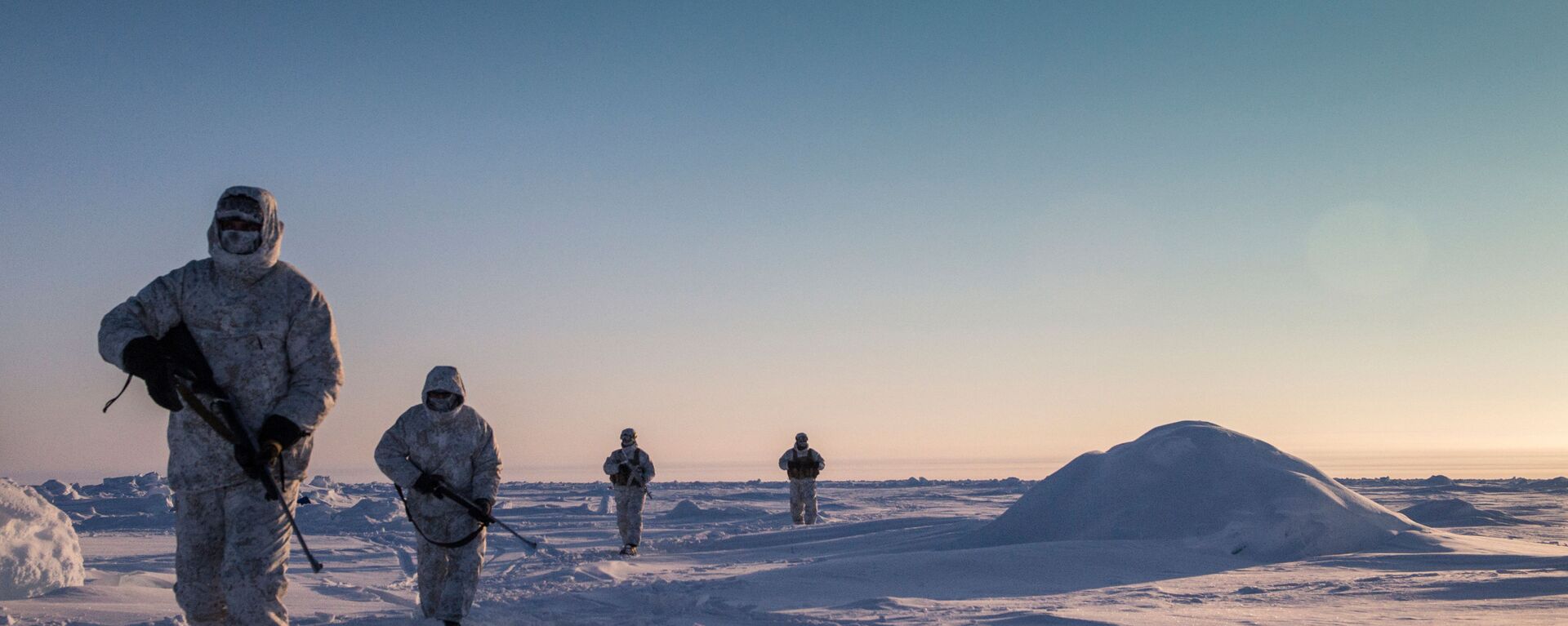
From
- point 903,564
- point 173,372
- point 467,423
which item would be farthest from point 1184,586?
point 173,372

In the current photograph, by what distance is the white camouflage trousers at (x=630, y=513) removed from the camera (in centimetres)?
1534

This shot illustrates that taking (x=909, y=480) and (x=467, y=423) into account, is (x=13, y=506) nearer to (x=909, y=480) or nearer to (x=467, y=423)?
(x=467, y=423)

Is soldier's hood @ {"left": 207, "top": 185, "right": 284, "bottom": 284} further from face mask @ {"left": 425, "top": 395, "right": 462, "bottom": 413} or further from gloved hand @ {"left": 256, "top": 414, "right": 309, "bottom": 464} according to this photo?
face mask @ {"left": 425, "top": 395, "right": 462, "bottom": 413}

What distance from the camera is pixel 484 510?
23.8 feet

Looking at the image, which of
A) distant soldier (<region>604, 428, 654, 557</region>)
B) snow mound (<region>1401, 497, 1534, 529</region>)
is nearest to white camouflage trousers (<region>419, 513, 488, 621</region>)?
distant soldier (<region>604, 428, 654, 557</region>)

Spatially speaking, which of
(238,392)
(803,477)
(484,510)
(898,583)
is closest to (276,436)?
(238,392)

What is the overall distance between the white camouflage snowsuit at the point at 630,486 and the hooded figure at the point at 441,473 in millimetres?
7573

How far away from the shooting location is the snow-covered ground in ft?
24.2

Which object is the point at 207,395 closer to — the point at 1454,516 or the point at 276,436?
the point at 276,436

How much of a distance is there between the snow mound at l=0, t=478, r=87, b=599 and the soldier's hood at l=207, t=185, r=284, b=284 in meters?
5.05

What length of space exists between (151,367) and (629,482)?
11803mm

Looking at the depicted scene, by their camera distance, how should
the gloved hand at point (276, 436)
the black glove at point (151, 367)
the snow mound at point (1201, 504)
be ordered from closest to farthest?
the black glove at point (151, 367) → the gloved hand at point (276, 436) → the snow mound at point (1201, 504)

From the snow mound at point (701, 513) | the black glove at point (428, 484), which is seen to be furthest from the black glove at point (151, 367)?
the snow mound at point (701, 513)

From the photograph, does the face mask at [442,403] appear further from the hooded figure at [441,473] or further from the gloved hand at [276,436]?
the gloved hand at [276,436]
